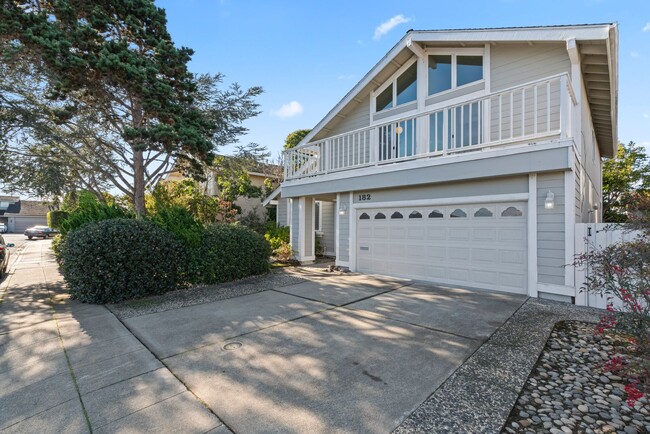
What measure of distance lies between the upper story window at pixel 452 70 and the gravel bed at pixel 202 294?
7.00 m

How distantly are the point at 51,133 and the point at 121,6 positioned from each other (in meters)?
4.82

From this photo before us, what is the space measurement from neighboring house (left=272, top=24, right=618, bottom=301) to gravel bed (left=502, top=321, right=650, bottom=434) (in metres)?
2.74

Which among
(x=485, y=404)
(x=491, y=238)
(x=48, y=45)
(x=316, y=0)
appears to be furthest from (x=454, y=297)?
(x=48, y=45)

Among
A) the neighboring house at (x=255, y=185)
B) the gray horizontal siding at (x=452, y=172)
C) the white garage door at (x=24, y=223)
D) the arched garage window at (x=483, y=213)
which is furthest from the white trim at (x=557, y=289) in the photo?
the white garage door at (x=24, y=223)

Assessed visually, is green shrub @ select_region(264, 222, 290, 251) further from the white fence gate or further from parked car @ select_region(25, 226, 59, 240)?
parked car @ select_region(25, 226, 59, 240)

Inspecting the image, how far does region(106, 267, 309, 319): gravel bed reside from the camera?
570 centimetres

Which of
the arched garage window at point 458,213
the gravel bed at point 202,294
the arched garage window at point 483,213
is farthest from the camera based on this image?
the arched garage window at point 458,213

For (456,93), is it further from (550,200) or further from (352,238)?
(352,238)

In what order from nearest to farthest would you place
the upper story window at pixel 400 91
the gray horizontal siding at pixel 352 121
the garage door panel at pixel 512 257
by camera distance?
1. the garage door panel at pixel 512 257
2. the upper story window at pixel 400 91
3. the gray horizontal siding at pixel 352 121

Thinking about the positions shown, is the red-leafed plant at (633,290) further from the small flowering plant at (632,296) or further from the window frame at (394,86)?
the window frame at (394,86)

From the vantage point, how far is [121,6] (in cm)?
859

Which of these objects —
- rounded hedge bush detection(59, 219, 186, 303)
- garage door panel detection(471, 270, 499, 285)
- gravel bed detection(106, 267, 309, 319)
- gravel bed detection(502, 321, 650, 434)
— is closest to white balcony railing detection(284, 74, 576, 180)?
garage door panel detection(471, 270, 499, 285)

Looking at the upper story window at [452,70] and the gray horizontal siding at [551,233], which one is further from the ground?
the upper story window at [452,70]

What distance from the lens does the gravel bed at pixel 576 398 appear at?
7.93 feet
